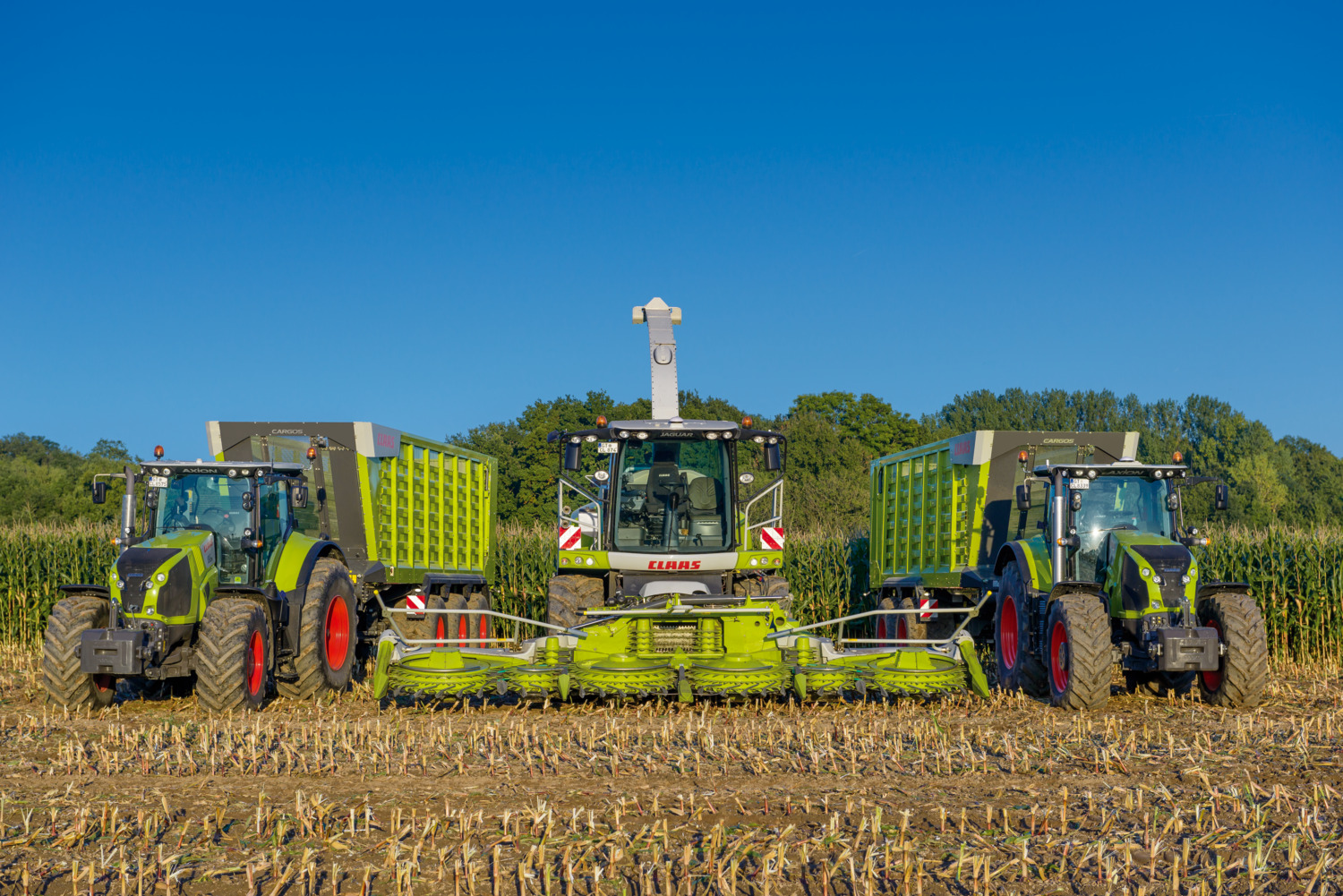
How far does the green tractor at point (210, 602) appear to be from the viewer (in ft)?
30.3

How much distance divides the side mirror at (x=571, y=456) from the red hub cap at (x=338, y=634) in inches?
101

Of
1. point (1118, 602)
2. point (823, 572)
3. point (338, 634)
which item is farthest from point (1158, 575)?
point (823, 572)

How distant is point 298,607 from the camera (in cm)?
1035

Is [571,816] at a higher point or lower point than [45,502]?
lower

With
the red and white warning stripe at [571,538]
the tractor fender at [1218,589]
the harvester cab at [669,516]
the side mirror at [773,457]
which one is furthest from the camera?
the red and white warning stripe at [571,538]

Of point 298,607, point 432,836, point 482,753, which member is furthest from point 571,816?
point 298,607

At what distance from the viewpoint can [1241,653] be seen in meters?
9.42

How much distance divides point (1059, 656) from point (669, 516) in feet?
13.2

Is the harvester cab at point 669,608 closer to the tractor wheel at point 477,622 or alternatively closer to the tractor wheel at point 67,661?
the tractor wheel at point 67,661

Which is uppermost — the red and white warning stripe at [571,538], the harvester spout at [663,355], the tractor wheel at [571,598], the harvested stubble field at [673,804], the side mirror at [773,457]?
the harvester spout at [663,355]

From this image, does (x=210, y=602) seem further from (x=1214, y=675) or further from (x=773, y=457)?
(x=1214, y=675)

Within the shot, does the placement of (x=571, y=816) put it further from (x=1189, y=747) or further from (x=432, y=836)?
(x=1189, y=747)

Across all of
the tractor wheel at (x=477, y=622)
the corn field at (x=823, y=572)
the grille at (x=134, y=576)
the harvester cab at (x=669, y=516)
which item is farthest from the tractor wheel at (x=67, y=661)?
the corn field at (x=823, y=572)

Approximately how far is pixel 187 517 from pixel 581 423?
81.3 feet
